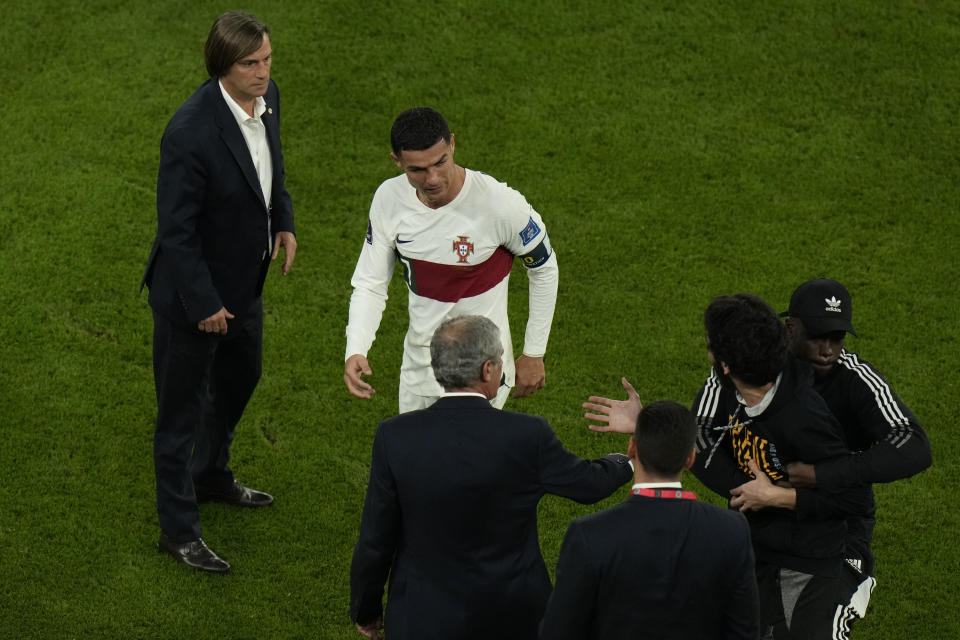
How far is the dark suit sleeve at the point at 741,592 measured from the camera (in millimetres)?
2973

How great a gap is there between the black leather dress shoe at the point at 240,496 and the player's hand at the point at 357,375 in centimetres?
139

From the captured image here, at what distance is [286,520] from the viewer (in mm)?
5238

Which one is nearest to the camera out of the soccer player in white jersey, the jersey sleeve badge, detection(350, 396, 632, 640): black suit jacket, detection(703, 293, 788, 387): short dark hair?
detection(350, 396, 632, 640): black suit jacket

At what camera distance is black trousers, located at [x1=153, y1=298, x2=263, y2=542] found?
4684 mm

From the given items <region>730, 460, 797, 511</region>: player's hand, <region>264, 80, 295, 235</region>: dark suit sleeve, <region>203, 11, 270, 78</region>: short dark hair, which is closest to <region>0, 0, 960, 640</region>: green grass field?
<region>264, 80, 295, 235</region>: dark suit sleeve

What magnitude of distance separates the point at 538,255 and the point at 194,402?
1588mm

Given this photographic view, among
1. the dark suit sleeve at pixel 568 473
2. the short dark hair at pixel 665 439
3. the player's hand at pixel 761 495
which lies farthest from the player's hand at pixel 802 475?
the short dark hair at pixel 665 439

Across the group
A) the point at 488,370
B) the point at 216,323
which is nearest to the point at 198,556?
the point at 216,323

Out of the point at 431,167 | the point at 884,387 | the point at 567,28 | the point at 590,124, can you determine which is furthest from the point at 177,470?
the point at 567,28

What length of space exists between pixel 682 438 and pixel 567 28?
5827 millimetres

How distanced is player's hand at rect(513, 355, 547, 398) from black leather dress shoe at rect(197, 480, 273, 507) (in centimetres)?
152

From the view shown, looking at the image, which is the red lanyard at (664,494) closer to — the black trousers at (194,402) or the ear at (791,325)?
Answer: the ear at (791,325)

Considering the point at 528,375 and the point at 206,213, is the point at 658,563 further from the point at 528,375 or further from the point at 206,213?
the point at 206,213

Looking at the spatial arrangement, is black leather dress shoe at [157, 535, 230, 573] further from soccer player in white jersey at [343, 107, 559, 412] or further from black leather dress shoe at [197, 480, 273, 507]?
soccer player in white jersey at [343, 107, 559, 412]
